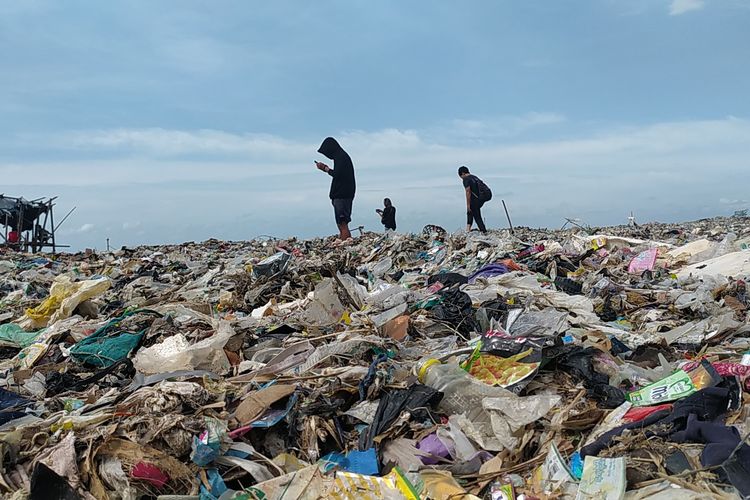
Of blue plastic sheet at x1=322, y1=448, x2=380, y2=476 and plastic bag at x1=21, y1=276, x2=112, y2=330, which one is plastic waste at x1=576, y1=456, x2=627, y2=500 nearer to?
blue plastic sheet at x1=322, y1=448, x2=380, y2=476

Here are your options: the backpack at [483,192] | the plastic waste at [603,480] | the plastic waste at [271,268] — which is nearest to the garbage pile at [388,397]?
the plastic waste at [603,480]

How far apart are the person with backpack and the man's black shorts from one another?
214 cm

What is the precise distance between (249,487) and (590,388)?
1600mm

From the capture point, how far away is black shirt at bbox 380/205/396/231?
44.9ft

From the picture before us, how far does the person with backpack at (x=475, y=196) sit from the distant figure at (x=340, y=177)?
2.10 meters

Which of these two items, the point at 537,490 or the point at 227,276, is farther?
the point at 227,276

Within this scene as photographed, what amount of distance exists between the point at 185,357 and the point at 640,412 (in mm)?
2307

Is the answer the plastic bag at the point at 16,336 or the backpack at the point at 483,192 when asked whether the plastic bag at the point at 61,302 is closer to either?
the plastic bag at the point at 16,336

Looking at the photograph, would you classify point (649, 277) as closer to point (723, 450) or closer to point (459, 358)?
point (459, 358)

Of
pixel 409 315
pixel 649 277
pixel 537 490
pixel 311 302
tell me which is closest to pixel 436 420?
pixel 537 490

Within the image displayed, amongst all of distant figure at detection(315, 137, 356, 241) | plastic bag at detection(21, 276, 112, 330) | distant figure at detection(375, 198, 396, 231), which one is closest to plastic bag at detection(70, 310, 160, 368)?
plastic bag at detection(21, 276, 112, 330)

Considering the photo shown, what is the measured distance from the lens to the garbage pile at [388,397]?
2088 millimetres

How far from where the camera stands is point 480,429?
8.06 feet

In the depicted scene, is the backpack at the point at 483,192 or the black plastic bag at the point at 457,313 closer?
the black plastic bag at the point at 457,313
